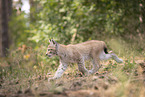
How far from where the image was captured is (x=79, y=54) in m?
5.29

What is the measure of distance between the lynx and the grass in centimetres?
26

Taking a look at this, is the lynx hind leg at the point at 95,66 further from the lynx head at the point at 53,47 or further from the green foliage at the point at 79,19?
the green foliage at the point at 79,19

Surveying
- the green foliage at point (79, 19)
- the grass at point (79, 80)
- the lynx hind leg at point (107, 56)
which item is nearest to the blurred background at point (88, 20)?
the green foliage at point (79, 19)

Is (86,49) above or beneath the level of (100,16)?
beneath

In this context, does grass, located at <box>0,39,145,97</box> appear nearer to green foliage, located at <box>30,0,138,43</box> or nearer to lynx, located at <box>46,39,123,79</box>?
lynx, located at <box>46,39,123,79</box>

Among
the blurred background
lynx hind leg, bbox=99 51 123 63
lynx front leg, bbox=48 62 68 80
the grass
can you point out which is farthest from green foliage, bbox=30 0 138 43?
lynx front leg, bbox=48 62 68 80

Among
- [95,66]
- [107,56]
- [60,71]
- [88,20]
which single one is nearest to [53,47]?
[60,71]

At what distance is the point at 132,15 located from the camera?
→ 8.57 meters

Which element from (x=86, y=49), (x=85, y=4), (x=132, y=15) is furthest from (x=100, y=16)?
(x=86, y=49)

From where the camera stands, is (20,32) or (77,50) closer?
(77,50)

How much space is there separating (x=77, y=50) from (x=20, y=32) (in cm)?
1694

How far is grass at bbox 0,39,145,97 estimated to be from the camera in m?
2.71

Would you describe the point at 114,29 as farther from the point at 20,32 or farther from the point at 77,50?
the point at 20,32

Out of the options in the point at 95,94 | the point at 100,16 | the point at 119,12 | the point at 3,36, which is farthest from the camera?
the point at 3,36
